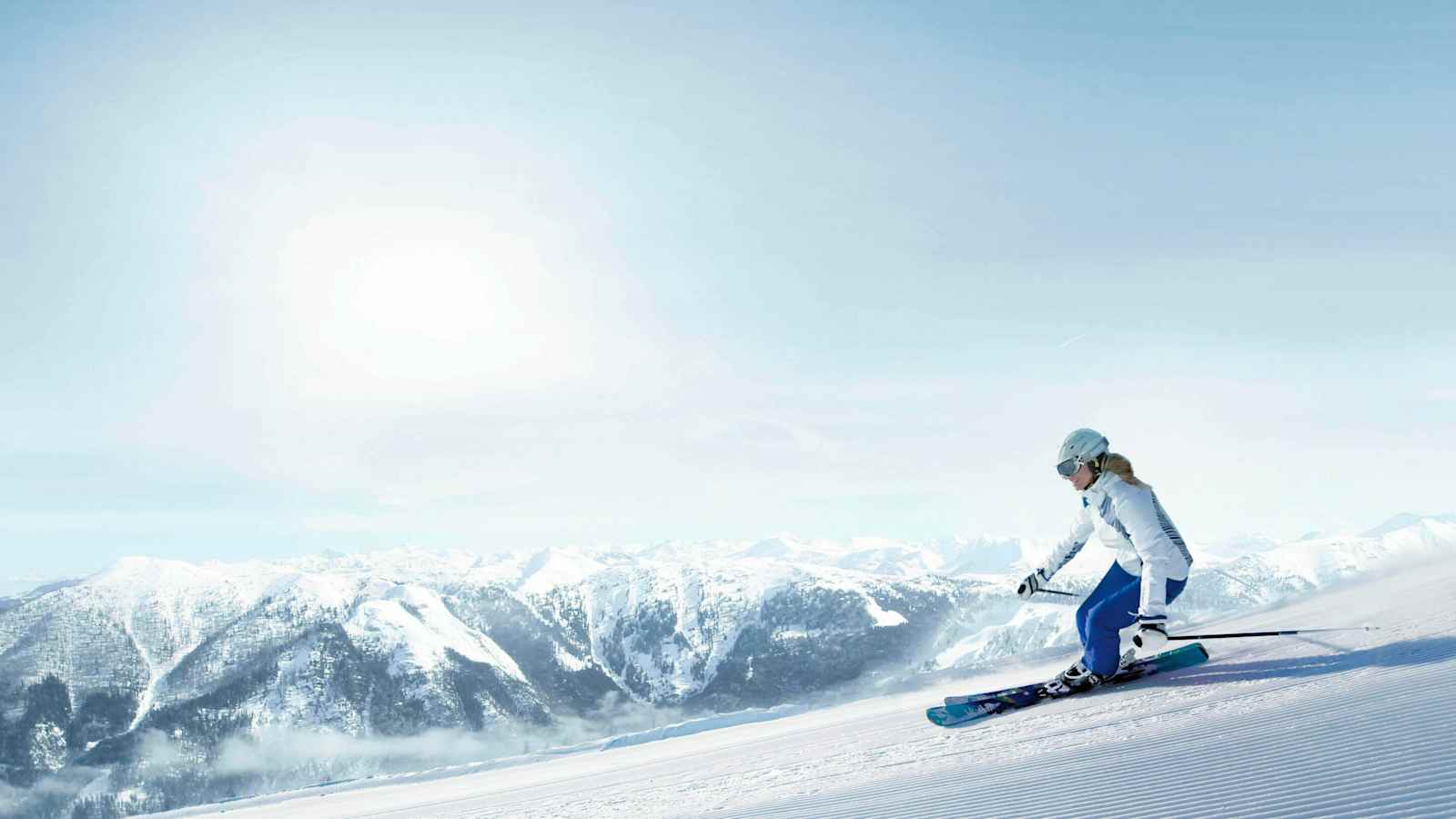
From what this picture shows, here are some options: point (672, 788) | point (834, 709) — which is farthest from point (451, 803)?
point (834, 709)

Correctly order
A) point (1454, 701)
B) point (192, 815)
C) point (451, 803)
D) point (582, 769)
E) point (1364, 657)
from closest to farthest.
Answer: point (1454, 701) < point (1364, 657) < point (451, 803) < point (582, 769) < point (192, 815)

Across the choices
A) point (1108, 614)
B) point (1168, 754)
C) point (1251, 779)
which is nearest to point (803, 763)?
point (1108, 614)

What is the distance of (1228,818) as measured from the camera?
4.55 meters

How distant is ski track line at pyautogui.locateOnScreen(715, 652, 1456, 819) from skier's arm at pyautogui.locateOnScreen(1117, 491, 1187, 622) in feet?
5.71

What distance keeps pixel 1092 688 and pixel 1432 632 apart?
9.82ft

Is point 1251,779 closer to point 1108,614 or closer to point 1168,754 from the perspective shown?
point 1168,754

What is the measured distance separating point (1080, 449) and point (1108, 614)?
170cm

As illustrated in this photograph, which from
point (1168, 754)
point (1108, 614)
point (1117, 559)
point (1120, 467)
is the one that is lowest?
point (1168, 754)

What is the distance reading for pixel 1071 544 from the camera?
1028cm

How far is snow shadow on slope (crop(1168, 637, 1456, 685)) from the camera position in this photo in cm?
715

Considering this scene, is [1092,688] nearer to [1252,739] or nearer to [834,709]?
[1252,739]

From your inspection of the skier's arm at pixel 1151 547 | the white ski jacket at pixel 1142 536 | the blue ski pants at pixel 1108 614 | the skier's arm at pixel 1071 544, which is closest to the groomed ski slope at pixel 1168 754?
the blue ski pants at pixel 1108 614

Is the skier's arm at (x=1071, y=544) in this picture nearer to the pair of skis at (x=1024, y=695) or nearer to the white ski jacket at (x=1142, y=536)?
the white ski jacket at (x=1142, y=536)

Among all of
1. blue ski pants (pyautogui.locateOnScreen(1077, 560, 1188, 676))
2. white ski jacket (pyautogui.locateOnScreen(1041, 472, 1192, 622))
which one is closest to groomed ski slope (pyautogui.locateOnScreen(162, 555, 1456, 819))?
blue ski pants (pyautogui.locateOnScreen(1077, 560, 1188, 676))
